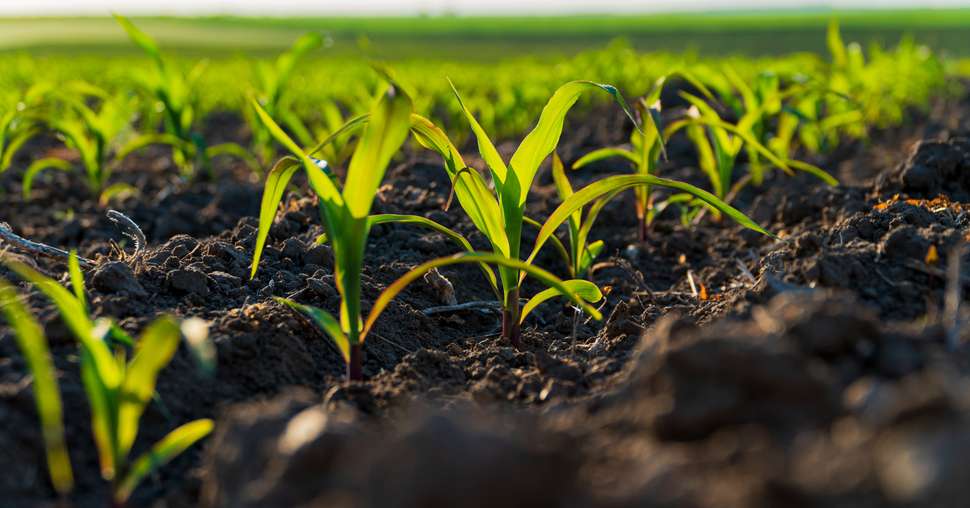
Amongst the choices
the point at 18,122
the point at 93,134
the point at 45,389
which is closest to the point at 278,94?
the point at 93,134

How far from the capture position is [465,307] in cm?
264

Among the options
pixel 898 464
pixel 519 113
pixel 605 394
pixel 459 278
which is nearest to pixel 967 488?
pixel 898 464

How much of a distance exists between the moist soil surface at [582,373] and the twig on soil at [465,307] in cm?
2

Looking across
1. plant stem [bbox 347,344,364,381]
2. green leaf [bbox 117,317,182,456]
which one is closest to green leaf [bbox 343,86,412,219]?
plant stem [bbox 347,344,364,381]

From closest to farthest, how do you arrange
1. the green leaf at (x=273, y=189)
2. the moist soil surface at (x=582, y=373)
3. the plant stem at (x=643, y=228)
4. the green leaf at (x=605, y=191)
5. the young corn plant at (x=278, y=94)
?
1. the moist soil surface at (x=582, y=373)
2. the green leaf at (x=273, y=189)
3. the green leaf at (x=605, y=191)
4. the plant stem at (x=643, y=228)
5. the young corn plant at (x=278, y=94)

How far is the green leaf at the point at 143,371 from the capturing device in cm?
136

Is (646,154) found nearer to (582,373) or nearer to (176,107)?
(582,373)

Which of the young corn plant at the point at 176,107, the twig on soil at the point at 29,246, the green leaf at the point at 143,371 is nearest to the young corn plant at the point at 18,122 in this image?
the young corn plant at the point at 176,107

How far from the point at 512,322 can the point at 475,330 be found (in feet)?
0.88

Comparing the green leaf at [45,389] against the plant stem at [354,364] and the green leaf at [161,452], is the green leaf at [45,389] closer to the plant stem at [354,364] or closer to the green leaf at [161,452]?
the green leaf at [161,452]

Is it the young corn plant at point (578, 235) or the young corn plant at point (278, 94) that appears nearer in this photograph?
the young corn plant at point (578, 235)

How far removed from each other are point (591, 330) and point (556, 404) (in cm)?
86

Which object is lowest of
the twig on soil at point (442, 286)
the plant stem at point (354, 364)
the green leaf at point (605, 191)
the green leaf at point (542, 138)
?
the twig on soil at point (442, 286)

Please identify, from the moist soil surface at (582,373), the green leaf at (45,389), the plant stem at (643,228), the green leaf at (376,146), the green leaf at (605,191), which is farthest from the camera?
the plant stem at (643,228)
